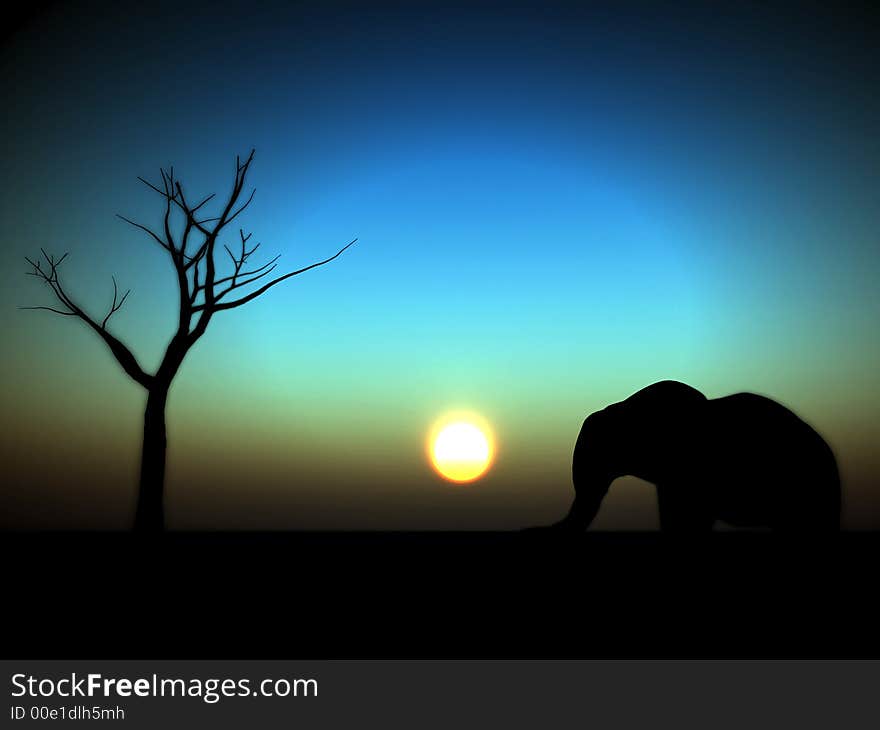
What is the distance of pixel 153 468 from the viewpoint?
31.4ft

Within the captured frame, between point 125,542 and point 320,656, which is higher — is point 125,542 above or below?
above

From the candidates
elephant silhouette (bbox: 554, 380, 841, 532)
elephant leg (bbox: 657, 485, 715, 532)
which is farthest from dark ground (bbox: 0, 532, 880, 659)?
elephant silhouette (bbox: 554, 380, 841, 532)

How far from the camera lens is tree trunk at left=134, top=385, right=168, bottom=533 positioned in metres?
9.45

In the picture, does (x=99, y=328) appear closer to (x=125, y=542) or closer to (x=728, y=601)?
(x=125, y=542)

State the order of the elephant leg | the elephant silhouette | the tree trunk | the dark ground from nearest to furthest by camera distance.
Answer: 1. the dark ground
2. the elephant silhouette
3. the elephant leg
4. the tree trunk

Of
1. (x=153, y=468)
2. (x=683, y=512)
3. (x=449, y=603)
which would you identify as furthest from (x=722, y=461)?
(x=153, y=468)

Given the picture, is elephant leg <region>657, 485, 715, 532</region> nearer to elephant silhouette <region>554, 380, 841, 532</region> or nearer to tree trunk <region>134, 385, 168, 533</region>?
elephant silhouette <region>554, 380, 841, 532</region>

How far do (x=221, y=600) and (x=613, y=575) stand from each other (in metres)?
4.20

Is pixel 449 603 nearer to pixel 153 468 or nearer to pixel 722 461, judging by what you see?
pixel 722 461

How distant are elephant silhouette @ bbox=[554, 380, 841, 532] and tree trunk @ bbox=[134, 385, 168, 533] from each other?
5.44 meters

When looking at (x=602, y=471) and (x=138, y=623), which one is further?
(x=602, y=471)

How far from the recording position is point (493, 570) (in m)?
8.27

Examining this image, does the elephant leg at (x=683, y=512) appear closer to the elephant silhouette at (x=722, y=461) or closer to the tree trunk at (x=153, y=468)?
the elephant silhouette at (x=722, y=461)

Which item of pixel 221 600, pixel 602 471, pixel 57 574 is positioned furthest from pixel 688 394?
pixel 57 574
